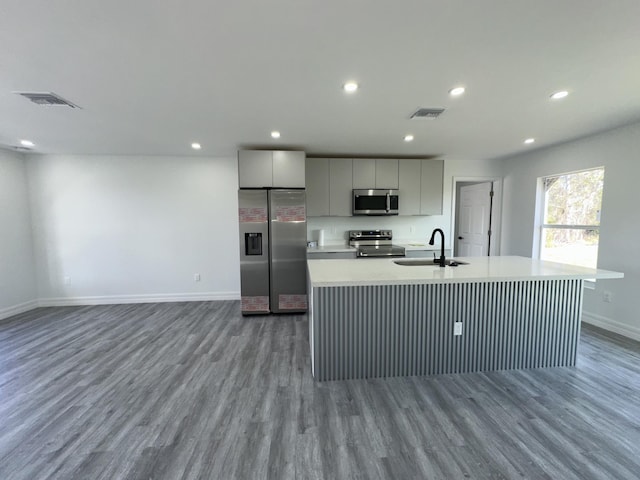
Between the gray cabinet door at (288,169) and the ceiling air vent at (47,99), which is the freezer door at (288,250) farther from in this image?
the ceiling air vent at (47,99)

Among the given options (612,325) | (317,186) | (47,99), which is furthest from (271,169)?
(612,325)

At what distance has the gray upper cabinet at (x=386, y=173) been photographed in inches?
174

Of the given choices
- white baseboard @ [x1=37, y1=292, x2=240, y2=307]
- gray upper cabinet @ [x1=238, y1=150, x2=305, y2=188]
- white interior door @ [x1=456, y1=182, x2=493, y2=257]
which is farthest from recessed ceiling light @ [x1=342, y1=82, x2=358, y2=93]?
white interior door @ [x1=456, y1=182, x2=493, y2=257]

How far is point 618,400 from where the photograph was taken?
2.00 m

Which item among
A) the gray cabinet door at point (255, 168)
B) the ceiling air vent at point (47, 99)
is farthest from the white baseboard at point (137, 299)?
the ceiling air vent at point (47, 99)

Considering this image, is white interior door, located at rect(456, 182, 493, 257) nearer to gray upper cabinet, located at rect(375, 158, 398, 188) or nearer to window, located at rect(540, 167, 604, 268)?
window, located at rect(540, 167, 604, 268)

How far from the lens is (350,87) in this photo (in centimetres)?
207

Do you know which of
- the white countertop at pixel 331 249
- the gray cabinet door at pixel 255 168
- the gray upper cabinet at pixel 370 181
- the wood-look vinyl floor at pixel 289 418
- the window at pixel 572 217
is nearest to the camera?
the wood-look vinyl floor at pixel 289 418

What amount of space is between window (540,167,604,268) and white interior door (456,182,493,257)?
0.83 meters

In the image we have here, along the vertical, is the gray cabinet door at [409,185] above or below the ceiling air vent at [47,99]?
below

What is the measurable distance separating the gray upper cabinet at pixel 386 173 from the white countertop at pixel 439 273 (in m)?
2.10

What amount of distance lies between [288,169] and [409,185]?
6.78 feet

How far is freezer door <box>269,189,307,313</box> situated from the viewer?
3.87 m

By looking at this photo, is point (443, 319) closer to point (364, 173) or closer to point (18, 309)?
point (364, 173)
